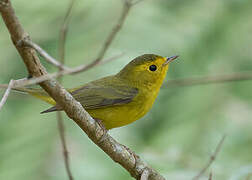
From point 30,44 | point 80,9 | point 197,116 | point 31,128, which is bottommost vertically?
point 30,44

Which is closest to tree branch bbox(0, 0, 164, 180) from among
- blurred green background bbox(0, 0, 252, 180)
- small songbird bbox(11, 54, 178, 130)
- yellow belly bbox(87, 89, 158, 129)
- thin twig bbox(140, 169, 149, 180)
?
thin twig bbox(140, 169, 149, 180)

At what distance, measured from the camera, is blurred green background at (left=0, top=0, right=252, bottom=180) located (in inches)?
172

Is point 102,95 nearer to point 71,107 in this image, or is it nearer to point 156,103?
point 156,103

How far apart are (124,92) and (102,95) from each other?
322 millimetres

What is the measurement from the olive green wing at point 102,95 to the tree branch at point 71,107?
2.65 feet

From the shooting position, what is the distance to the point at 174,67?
575 centimetres

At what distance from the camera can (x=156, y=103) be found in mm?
5902

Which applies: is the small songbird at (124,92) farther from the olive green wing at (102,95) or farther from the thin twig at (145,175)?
the thin twig at (145,175)

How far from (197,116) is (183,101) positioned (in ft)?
1.21

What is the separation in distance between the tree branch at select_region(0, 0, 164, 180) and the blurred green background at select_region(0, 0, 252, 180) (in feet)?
0.94

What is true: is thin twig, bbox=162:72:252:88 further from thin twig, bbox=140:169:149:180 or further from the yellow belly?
thin twig, bbox=140:169:149:180

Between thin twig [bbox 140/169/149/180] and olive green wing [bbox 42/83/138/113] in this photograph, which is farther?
olive green wing [bbox 42/83/138/113]

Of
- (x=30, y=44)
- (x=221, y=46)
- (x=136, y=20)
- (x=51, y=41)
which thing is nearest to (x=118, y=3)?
(x=136, y=20)

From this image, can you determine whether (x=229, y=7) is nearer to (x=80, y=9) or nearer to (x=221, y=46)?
(x=221, y=46)
